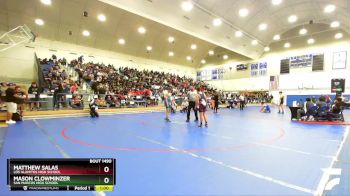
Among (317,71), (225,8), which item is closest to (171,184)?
(225,8)

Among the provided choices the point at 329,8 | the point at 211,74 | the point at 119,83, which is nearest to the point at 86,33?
the point at 119,83

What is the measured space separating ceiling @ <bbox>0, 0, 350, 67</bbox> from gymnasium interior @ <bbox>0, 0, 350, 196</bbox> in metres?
0.12

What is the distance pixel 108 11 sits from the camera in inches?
668

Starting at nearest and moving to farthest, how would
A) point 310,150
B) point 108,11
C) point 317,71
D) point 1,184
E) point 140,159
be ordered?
point 1,184 → point 140,159 → point 310,150 → point 108,11 → point 317,71

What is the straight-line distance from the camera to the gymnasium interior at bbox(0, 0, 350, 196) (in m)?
2.85

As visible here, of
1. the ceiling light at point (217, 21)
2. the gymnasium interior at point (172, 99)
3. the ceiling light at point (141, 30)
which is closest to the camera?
the gymnasium interior at point (172, 99)

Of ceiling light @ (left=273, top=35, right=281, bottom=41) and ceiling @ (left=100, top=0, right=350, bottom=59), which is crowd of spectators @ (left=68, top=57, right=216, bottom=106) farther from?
ceiling light @ (left=273, top=35, right=281, bottom=41)

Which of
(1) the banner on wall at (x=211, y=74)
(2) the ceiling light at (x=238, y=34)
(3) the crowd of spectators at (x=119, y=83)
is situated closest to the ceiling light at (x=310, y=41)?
(2) the ceiling light at (x=238, y=34)

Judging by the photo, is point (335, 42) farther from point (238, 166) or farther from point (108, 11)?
point (238, 166)

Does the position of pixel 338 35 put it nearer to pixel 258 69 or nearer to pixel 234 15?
pixel 258 69

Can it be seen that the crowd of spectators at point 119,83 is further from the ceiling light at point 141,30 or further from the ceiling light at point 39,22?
the ceiling light at point 141,30

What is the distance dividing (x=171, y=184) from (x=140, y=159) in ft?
4.11

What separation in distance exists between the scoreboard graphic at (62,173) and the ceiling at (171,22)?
38.4 feet

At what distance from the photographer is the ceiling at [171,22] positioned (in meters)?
14.8
